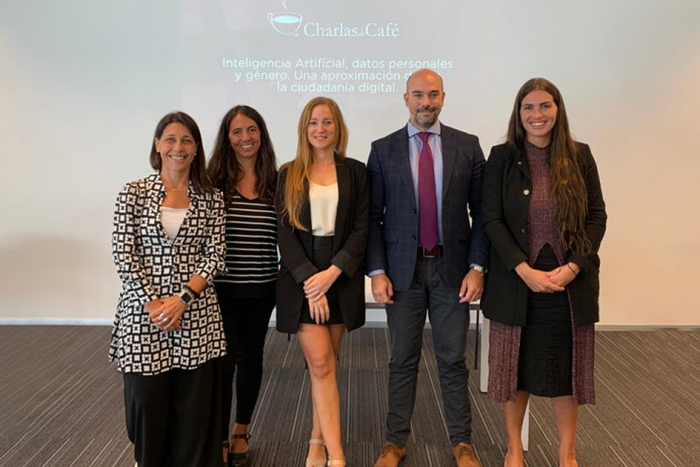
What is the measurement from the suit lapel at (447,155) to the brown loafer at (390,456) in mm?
1182

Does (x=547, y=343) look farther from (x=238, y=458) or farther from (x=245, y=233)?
(x=238, y=458)

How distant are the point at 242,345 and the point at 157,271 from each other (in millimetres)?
585

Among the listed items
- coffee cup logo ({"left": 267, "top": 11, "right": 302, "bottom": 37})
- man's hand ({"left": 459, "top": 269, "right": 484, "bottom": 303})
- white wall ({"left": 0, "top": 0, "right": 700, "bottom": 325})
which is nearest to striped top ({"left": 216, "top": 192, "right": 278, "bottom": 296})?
man's hand ({"left": 459, "top": 269, "right": 484, "bottom": 303})

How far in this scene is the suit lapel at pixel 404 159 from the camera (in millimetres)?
2264

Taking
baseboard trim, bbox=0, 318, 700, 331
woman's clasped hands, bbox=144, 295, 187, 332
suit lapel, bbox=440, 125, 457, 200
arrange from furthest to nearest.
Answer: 1. baseboard trim, bbox=0, 318, 700, 331
2. suit lapel, bbox=440, 125, 457, 200
3. woman's clasped hands, bbox=144, 295, 187, 332

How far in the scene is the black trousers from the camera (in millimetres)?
1979

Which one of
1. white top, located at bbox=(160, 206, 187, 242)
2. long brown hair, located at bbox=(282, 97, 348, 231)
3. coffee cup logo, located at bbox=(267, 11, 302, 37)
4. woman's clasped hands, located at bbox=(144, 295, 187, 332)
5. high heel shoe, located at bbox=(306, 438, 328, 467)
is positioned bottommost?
high heel shoe, located at bbox=(306, 438, 328, 467)

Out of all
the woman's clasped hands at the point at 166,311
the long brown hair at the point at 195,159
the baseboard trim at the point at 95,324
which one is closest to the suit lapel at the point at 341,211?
the long brown hair at the point at 195,159

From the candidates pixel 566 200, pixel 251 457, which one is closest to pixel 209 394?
pixel 251 457

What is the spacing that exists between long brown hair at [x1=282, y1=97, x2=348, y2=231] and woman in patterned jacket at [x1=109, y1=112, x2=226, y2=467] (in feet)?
0.92

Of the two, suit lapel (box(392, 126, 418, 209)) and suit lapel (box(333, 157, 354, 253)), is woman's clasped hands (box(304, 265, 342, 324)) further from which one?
suit lapel (box(392, 126, 418, 209))

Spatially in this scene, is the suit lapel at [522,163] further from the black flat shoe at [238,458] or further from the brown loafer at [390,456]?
the black flat shoe at [238,458]

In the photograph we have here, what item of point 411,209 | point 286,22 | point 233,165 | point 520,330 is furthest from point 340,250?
point 286,22

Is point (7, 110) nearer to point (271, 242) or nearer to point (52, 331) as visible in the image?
point (52, 331)
